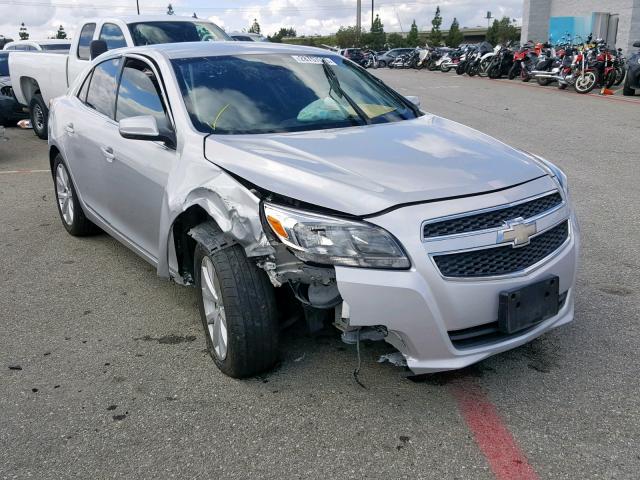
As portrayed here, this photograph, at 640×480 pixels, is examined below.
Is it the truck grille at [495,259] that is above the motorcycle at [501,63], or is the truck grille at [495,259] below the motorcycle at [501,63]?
above

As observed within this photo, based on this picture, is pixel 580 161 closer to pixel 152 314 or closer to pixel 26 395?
pixel 152 314

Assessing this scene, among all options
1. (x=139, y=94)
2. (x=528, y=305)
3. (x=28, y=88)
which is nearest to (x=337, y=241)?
(x=528, y=305)

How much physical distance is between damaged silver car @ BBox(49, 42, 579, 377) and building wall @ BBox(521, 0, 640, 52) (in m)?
26.5

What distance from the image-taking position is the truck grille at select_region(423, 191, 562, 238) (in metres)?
2.87

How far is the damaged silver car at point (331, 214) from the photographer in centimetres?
285

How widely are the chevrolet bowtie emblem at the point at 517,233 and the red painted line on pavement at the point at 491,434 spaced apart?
30.6 inches

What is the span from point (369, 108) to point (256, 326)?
1.79 meters

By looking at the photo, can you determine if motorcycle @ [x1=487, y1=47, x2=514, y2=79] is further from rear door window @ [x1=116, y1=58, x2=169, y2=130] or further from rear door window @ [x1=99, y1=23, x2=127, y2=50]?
rear door window @ [x1=116, y1=58, x2=169, y2=130]

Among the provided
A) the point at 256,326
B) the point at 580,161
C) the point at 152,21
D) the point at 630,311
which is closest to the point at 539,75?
the point at 580,161

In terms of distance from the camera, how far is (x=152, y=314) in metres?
4.27

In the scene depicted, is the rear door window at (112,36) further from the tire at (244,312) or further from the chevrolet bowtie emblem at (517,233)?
the chevrolet bowtie emblem at (517,233)

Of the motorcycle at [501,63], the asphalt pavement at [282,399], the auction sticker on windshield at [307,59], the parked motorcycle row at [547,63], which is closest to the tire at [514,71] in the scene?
the parked motorcycle row at [547,63]

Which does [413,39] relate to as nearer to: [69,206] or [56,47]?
[56,47]

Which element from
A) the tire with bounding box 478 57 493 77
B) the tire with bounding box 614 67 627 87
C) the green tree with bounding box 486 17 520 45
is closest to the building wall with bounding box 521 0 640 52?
the tire with bounding box 478 57 493 77
